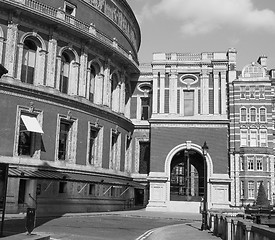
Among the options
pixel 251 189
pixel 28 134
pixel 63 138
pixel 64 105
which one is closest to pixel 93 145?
pixel 63 138

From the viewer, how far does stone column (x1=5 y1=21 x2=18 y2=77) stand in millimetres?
28312

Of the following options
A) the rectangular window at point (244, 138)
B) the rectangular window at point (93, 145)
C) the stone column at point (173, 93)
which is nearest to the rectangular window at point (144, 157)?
the stone column at point (173, 93)

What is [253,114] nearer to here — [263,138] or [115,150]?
[263,138]

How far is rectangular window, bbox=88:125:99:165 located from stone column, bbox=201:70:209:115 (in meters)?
11.7

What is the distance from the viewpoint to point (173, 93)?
41594mm

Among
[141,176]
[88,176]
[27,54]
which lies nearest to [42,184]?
[88,176]

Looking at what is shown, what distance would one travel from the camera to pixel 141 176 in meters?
43.1

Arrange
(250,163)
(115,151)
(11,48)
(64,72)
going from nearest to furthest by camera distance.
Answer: (11,48) → (64,72) → (115,151) → (250,163)

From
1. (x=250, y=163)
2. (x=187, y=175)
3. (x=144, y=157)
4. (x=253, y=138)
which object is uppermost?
(x=253, y=138)

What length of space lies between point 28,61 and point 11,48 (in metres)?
1.86

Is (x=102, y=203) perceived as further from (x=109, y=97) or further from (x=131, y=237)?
(x=131, y=237)

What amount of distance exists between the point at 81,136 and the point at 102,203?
624cm

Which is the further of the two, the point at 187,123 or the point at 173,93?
the point at 173,93

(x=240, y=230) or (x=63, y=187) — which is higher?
(x=63, y=187)
